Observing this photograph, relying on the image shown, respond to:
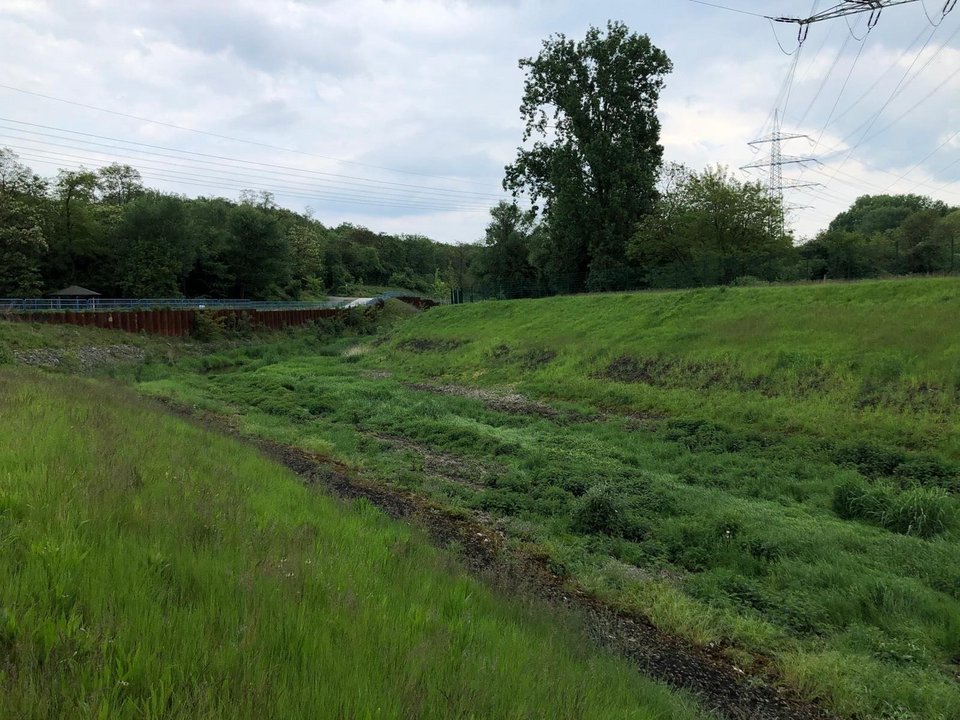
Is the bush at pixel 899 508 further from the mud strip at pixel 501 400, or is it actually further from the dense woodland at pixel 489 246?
the dense woodland at pixel 489 246

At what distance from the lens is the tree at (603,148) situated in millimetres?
48812

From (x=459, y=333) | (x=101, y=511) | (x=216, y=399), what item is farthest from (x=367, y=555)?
(x=459, y=333)

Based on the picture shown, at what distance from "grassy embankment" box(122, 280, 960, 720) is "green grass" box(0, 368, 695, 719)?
119 inches

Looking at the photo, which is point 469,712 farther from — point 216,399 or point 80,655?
point 216,399

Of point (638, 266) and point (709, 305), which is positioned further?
point (638, 266)

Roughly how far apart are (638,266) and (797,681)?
44695 millimetres

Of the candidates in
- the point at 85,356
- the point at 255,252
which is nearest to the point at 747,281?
the point at 85,356

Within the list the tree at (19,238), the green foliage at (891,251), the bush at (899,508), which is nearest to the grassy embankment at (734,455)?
the bush at (899,508)

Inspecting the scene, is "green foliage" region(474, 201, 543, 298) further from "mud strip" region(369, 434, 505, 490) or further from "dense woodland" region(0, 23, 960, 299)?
"mud strip" region(369, 434, 505, 490)

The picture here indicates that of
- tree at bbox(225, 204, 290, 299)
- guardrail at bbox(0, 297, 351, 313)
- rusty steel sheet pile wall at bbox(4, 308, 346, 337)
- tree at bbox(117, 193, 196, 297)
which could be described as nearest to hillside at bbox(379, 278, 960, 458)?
rusty steel sheet pile wall at bbox(4, 308, 346, 337)

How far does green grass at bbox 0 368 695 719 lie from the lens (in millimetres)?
2605

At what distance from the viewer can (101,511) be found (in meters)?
4.59

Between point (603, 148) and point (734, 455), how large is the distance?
4019 centimetres

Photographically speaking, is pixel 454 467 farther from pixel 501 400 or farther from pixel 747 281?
pixel 747 281
